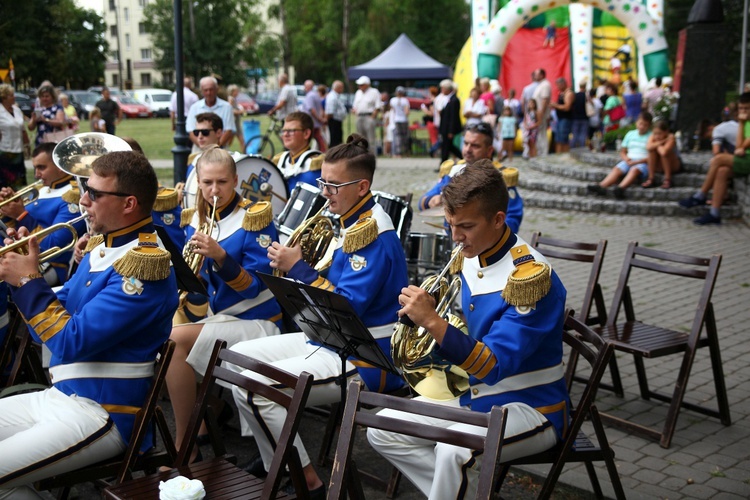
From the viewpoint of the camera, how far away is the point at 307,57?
4791cm

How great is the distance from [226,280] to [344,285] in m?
0.74

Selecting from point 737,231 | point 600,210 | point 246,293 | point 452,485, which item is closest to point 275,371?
point 452,485

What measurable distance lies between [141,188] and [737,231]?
28.8 ft

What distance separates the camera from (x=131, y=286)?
3.06m

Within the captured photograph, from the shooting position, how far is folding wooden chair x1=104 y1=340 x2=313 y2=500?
2816mm

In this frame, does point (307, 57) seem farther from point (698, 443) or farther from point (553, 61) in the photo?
point (698, 443)

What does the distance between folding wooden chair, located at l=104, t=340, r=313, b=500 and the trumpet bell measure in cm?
149

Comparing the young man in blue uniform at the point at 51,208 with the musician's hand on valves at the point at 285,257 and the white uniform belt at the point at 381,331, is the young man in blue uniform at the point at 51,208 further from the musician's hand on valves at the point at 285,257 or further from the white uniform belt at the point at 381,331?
the white uniform belt at the point at 381,331

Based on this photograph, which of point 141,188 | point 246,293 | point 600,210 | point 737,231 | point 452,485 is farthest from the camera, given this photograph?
point 600,210

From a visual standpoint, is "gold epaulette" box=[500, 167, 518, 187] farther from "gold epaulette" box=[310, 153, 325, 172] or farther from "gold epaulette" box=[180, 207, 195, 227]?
"gold epaulette" box=[180, 207, 195, 227]

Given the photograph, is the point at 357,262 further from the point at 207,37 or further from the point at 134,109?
the point at 207,37

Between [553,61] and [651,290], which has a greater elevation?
[553,61]

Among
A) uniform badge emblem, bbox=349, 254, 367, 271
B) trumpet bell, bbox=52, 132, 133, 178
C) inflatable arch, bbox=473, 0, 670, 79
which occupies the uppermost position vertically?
inflatable arch, bbox=473, 0, 670, 79

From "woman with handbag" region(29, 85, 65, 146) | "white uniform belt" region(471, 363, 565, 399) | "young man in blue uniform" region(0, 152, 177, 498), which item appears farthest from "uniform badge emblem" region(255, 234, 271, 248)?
"woman with handbag" region(29, 85, 65, 146)
